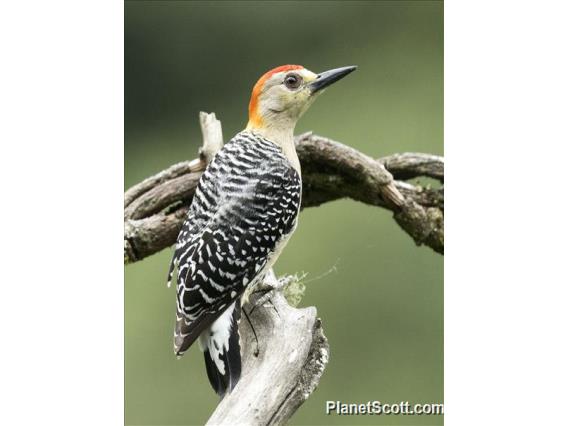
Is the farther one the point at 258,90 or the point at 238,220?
the point at 258,90

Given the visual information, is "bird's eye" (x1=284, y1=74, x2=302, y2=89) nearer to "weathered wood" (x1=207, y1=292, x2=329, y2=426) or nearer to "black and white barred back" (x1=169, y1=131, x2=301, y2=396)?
"black and white barred back" (x1=169, y1=131, x2=301, y2=396)

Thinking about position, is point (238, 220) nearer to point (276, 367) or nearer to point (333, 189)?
point (276, 367)

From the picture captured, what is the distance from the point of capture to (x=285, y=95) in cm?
391

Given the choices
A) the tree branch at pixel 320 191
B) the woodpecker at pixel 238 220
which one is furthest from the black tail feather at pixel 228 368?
the tree branch at pixel 320 191

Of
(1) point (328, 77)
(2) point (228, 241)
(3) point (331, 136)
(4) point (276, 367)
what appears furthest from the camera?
(3) point (331, 136)

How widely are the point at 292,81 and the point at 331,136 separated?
0.49m

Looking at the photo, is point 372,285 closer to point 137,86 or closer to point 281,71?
point 281,71

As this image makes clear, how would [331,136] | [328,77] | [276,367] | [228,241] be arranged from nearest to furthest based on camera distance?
[276,367] < [228,241] < [328,77] < [331,136]

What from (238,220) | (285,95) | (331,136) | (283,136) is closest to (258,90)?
(285,95)

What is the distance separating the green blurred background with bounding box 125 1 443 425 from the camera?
12.4 feet

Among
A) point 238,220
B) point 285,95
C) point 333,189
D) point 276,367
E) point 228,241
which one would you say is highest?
point 285,95

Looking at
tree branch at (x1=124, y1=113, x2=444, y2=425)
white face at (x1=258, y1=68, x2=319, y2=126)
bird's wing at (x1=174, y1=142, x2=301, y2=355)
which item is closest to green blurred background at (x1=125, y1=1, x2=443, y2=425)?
tree branch at (x1=124, y1=113, x2=444, y2=425)

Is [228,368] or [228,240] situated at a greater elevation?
[228,240]

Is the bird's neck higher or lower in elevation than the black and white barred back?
higher
